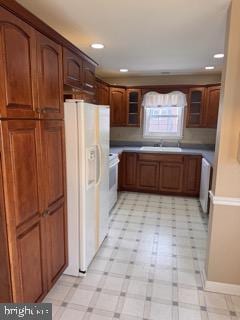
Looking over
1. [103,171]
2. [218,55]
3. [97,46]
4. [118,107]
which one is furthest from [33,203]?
[118,107]

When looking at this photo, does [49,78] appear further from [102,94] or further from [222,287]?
[102,94]

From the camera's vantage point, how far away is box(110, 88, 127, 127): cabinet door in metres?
4.65

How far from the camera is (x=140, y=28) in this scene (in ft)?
6.93

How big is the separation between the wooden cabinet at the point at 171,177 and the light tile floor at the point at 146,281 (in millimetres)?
1108

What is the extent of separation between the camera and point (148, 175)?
14.8ft

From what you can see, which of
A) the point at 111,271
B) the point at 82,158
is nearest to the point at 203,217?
the point at 111,271

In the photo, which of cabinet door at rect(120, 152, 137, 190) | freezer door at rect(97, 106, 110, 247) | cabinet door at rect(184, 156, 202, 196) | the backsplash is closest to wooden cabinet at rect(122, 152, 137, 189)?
cabinet door at rect(120, 152, 137, 190)

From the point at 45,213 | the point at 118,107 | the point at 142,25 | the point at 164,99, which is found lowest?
the point at 45,213

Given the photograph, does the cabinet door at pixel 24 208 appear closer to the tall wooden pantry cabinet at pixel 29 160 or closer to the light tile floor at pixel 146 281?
the tall wooden pantry cabinet at pixel 29 160

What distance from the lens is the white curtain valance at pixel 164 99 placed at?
4547 mm

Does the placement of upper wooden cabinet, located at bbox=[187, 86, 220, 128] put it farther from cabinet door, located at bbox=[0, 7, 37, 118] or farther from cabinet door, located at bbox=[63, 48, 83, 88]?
cabinet door, located at bbox=[0, 7, 37, 118]

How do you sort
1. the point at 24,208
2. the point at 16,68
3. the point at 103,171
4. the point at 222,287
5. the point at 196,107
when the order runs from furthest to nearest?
the point at 196,107 < the point at 103,171 < the point at 222,287 < the point at 24,208 < the point at 16,68

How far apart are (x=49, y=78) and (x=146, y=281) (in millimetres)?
2019

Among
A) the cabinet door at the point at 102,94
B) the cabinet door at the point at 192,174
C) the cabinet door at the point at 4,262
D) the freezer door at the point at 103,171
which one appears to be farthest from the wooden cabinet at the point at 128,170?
the cabinet door at the point at 4,262
